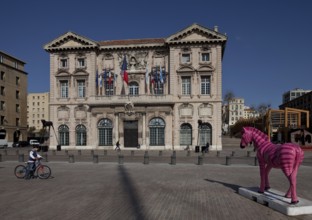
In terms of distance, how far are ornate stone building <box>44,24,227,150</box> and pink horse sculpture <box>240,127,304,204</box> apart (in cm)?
3234

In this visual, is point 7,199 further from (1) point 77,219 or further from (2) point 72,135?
(2) point 72,135

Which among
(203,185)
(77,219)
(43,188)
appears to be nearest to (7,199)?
(43,188)

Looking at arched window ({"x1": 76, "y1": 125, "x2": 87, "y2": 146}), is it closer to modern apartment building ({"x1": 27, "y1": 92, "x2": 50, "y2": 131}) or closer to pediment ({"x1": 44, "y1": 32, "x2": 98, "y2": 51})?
pediment ({"x1": 44, "y1": 32, "x2": 98, "y2": 51})

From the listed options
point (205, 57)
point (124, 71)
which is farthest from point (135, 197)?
point (205, 57)

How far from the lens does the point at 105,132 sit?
46.2 m

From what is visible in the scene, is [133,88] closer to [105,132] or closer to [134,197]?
[105,132]

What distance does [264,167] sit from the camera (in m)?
11.4

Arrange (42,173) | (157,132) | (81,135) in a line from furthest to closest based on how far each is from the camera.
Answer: (81,135), (157,132), (42,173)

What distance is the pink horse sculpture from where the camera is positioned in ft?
31.6

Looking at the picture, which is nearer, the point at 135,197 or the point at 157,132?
the point at 135,197

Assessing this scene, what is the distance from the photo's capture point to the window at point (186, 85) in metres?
44.9

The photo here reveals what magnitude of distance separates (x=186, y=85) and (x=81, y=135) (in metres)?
17.1

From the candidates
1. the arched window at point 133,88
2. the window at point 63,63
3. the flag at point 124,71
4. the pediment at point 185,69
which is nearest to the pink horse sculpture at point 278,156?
the pediment at point 185,69

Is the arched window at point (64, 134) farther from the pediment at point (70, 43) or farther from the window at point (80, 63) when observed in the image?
the pediment at point (70, 43)
